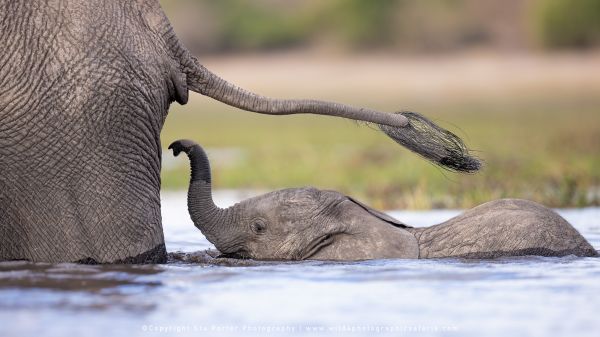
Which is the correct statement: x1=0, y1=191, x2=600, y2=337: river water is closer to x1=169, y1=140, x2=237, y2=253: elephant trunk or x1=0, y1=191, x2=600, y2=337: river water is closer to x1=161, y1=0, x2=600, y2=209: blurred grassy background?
x1=169, y1=140, x2=237, y2=253: elephant trunk

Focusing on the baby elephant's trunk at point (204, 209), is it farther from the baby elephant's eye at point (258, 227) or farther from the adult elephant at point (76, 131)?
the adult elephant at point (76, 131)

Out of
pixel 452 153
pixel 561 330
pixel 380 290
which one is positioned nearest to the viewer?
pixel 561 330

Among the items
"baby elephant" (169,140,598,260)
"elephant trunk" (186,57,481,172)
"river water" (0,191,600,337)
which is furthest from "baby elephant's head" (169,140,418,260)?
"elephant trunk" (186,57,481,172)

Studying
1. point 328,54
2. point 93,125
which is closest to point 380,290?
point 93,125

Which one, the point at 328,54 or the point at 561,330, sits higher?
the point at 328,54

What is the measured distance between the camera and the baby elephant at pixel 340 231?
795 cm

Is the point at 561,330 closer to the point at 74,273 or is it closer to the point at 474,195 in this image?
the point at 74,273

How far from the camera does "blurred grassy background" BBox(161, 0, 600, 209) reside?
13.8m

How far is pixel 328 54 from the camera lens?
143 ft

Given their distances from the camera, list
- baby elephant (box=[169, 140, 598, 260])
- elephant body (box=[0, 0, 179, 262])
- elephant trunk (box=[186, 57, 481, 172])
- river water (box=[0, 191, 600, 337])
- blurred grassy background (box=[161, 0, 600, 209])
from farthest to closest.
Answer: blurred grassy background (box=[161, 0, 600, 209]) < baby elephant (box=[169, 140, 598, 260]) < elephant trunk (box=[186, 57, 481, 172]) < elephant body (box=[0, 0, 179, 262]) < river water (box=[0, 191, 600, 337])

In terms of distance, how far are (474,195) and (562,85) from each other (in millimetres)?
21454

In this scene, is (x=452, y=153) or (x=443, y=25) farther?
(x=443, y=25)

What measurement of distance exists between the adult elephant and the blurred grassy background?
2.70 meters

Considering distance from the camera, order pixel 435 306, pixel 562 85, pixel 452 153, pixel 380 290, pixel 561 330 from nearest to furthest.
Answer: pixel 561 330 < pixel 435 306 < pixel 380 290 < pixel 452 153 < pixel 562 85
